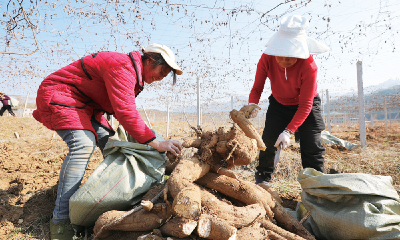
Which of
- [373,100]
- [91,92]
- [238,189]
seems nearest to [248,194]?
[238,189]

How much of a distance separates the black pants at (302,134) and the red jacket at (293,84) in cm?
12

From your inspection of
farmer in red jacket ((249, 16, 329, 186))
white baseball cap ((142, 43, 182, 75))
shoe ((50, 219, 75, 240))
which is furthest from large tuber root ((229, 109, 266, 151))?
shoe ((50, 219, 75, 240))

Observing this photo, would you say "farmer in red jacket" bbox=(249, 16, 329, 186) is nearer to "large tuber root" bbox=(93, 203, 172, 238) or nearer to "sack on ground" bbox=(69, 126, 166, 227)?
"sack on ground" bbox=(69, 126, 166, 227)

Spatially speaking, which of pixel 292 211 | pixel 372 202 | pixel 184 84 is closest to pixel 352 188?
pixel 372 202

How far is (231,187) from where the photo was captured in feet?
5.63

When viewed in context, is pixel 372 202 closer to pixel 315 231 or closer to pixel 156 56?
pixel 315 231

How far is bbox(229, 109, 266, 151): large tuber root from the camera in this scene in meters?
Answer: 1.96

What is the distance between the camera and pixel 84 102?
1850 millimetres

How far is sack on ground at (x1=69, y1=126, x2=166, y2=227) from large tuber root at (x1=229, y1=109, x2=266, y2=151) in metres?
0.85

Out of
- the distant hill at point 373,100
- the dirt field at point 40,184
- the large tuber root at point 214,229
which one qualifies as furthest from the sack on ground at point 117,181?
the distant hill at point 373,100

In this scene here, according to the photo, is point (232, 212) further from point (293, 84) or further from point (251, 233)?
point (293, 84)

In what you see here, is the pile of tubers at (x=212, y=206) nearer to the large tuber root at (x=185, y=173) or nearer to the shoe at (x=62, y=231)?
the large tuber root at (x=185, y=173)

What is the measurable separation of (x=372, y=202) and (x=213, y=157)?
48.6 inches

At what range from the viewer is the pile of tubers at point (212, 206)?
117cm
